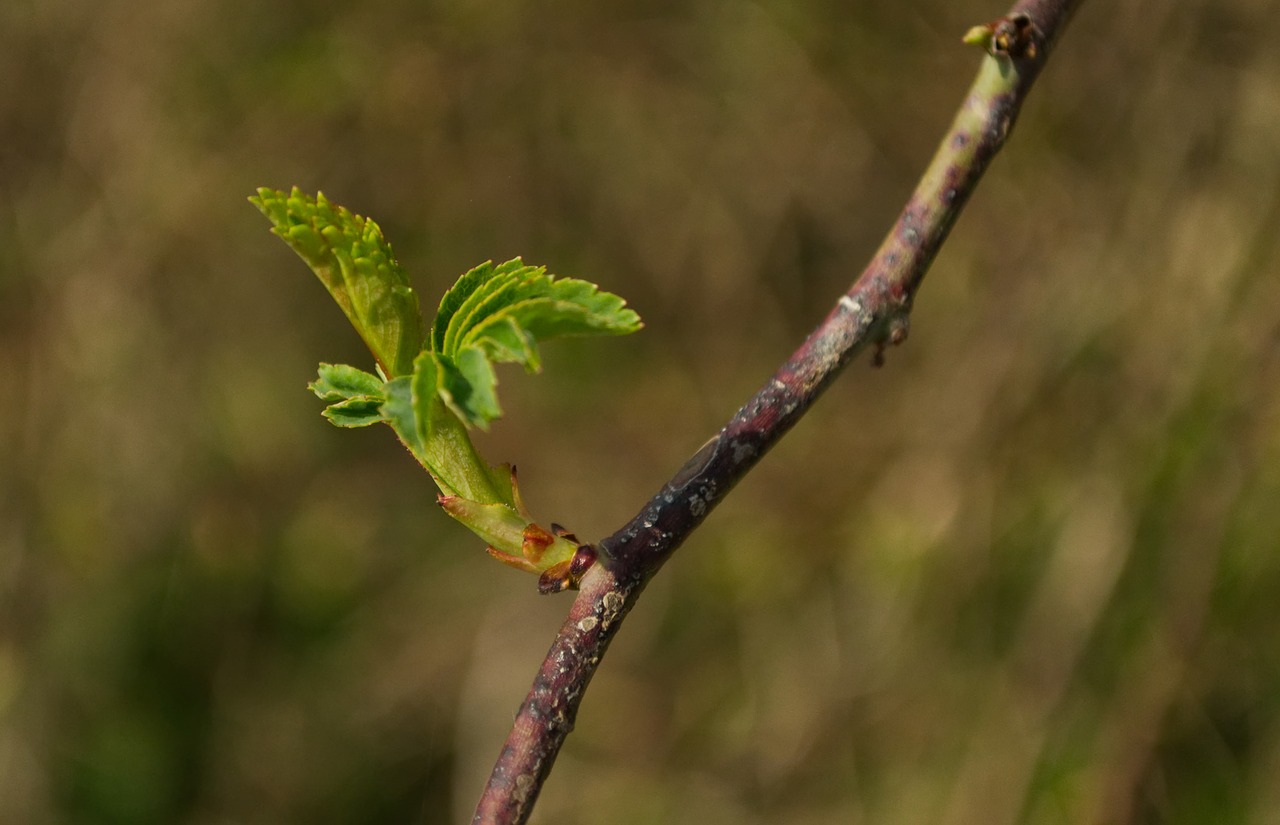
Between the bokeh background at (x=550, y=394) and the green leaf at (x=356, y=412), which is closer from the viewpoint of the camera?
the green leaf at (x=356, y=412)

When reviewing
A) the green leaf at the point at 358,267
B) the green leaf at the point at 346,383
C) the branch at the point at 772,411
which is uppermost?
the green leaf at the point at 358,267

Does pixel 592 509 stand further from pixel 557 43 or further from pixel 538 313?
pixel 538 313

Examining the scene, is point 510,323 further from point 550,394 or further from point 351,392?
point 550,394

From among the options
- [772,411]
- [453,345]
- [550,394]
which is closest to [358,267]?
[453,345]

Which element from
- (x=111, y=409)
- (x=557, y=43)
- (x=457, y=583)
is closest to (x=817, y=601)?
(x=457, y=583)

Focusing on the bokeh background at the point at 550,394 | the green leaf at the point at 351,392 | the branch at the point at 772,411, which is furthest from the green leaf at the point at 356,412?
the bokeh background at the point at 550,394

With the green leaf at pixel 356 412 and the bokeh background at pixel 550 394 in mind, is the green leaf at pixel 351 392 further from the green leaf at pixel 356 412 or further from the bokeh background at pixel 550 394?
the bokeh background at pixel 550 394
